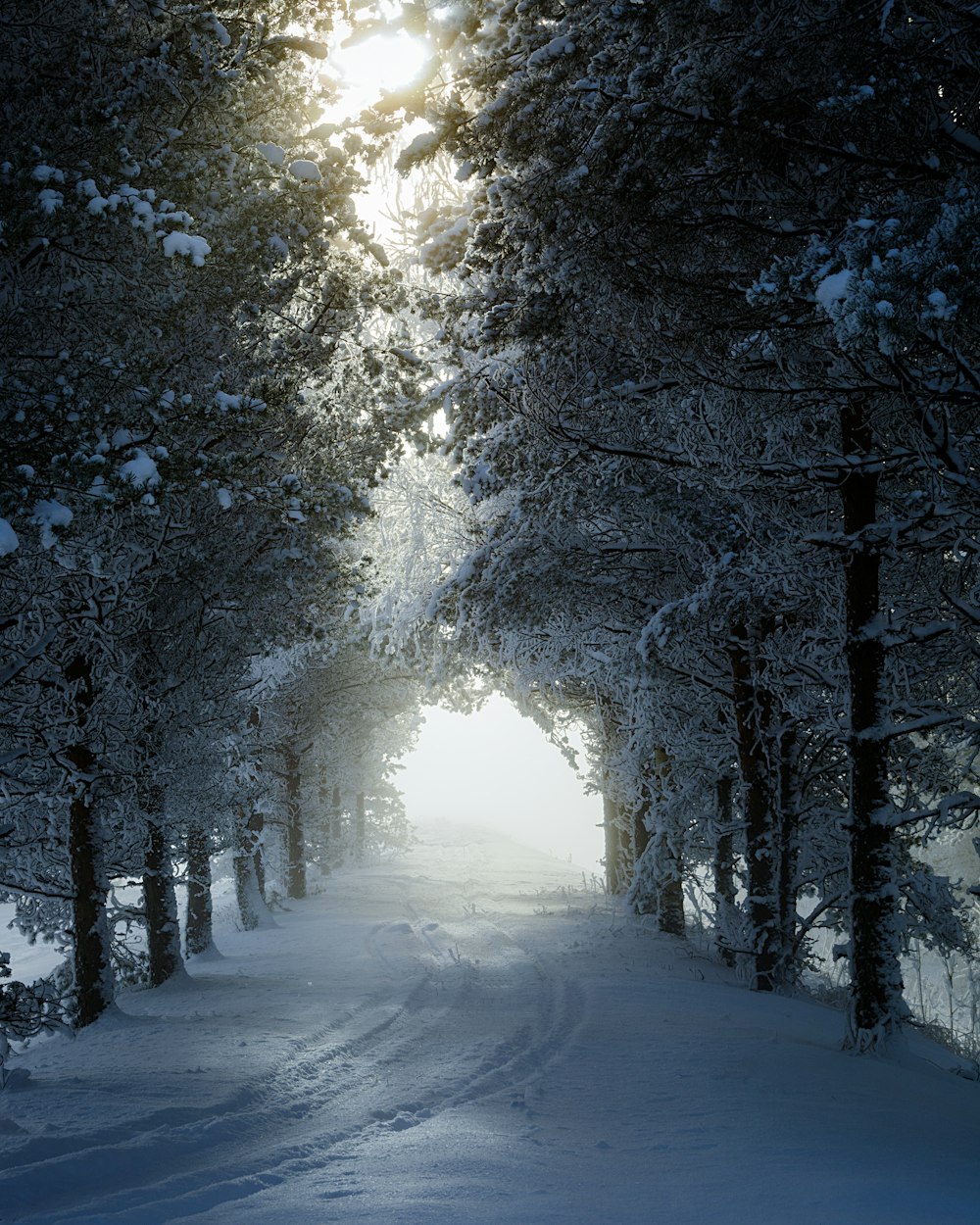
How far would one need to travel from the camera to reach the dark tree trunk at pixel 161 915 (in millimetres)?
12055

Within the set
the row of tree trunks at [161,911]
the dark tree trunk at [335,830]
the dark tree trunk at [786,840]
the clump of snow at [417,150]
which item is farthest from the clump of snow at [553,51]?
the dark tree trunk at [335,830]

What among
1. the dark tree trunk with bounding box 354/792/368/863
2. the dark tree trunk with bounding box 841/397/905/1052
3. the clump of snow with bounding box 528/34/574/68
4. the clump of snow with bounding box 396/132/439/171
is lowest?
the dark tree trunk with bounding box 354/792/368/863

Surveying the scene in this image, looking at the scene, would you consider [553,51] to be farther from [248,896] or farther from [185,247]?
[248,896]

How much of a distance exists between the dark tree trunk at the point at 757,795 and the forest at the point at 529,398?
0.06 meters

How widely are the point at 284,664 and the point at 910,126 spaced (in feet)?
58.8

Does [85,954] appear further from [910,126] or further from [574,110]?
[910,126]

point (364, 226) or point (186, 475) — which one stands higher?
point (364, 226)

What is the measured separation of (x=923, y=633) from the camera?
24.8 feet

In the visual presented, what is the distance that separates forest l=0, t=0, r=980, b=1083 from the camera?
580cm

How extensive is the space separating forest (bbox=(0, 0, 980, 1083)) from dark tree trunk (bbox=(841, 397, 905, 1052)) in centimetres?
3

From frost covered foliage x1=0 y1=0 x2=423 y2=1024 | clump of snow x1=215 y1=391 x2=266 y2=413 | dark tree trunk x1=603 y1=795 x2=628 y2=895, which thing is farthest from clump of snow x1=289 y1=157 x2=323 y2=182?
dark tree trunk x1=603 y1=795 x2=628 y2=895

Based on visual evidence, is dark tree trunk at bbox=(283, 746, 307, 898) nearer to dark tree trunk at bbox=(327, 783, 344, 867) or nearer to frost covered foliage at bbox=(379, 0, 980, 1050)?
dark tree trunk at bbox=(327, 783, 344, 867)

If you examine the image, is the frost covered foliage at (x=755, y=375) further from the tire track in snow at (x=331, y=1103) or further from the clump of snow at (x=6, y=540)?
the clump of snow at (x=6, y=540)

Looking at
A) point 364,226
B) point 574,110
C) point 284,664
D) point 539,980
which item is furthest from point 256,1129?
point 284,664
